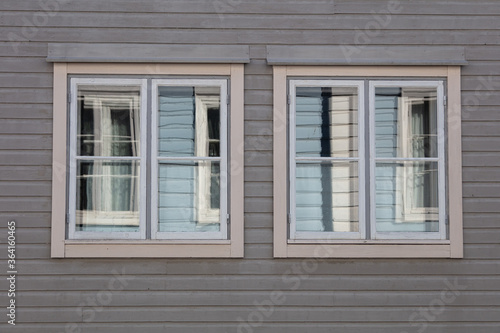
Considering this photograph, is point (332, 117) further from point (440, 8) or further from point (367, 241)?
point (440, 8)

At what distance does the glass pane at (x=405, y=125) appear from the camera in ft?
23.8

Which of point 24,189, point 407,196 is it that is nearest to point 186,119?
point 24,189

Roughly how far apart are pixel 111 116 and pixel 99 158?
1.29ft

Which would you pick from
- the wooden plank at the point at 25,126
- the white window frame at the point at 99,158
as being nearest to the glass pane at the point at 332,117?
the white window frame at the point at 99,158

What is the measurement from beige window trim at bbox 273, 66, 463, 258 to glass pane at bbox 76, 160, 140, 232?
1.25 metres

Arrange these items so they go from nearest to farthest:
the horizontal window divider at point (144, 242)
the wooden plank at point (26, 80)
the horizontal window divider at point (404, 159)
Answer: the horizontal window divider at point (144, 242)
the wooden plank at point (26, 80)
the horizontal window divider at point (404, 159)

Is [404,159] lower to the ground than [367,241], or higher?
higher

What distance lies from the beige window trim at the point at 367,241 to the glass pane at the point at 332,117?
155 millimetres

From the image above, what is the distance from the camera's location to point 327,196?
7.23m

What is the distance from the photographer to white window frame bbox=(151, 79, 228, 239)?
7.09 meters

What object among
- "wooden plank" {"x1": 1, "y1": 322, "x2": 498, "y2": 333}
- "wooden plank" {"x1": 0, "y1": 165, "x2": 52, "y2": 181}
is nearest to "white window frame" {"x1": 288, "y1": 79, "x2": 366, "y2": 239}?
"wooden plank" {"x1": 1, "y1": 322, "x2": 498, "y2": 333}

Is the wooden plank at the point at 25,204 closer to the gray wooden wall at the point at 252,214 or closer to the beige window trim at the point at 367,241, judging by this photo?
the gray wooden wall at the point at 252,214

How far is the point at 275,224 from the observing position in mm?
7082

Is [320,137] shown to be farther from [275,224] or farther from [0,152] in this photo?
[0,152]
